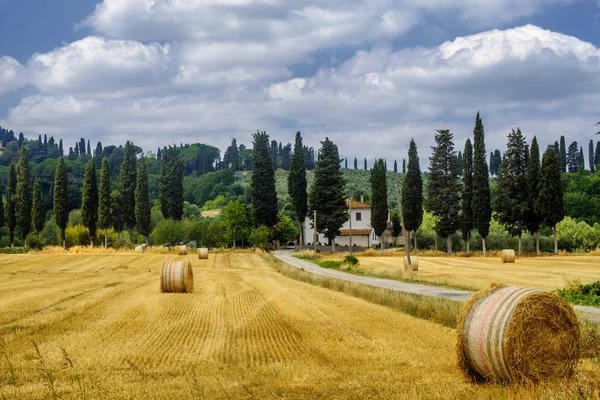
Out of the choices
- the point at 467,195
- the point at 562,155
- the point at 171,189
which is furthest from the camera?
the point at 562,155

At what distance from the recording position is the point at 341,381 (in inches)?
476

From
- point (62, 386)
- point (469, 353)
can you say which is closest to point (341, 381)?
point (469, 353)

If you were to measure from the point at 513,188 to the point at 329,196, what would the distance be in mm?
28157

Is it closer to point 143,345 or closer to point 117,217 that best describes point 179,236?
point 117,217

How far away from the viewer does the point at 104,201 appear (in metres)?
95.4

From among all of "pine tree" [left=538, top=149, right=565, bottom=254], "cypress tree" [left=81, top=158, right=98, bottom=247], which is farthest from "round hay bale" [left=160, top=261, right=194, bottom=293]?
"cypress tree" [left=81, top=158, right=98, bottom=247]

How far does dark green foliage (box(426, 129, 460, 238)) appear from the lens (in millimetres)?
92562

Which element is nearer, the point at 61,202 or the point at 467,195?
the point at 467,195

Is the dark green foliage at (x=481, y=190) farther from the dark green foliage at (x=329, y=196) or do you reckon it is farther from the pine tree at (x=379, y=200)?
the dark green foliage at (x=329, y=196)

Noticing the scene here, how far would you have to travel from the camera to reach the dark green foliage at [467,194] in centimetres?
8988

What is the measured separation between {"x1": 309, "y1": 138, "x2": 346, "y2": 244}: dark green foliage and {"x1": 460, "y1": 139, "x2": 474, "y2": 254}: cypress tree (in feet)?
58.7

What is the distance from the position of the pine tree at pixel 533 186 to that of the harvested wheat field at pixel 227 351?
59162 millimetres

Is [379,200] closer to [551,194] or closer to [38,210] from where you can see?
[551,194]

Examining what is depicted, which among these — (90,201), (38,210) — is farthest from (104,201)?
(38,210)
